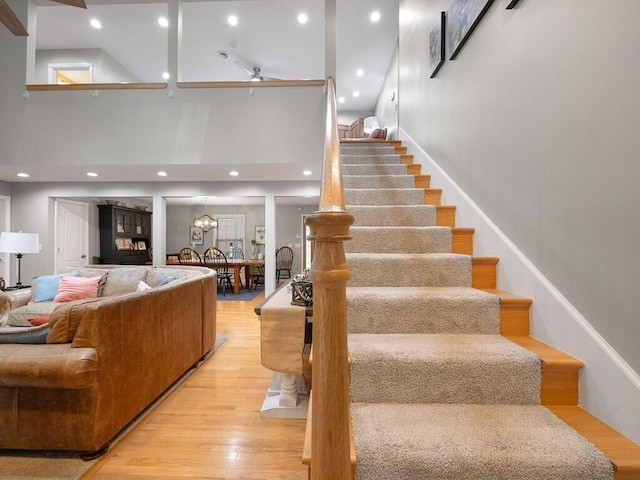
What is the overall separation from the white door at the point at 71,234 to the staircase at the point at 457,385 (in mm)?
6729

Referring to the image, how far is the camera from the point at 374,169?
3.13m

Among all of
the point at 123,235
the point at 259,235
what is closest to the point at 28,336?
the point at 123,235

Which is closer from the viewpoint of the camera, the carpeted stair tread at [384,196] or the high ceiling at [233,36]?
the carpeted stair tread at [384,196]

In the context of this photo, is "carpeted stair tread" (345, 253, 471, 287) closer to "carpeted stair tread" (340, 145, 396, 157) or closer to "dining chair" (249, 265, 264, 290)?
"carpeted stair tread" (340, 145, 396, 157)

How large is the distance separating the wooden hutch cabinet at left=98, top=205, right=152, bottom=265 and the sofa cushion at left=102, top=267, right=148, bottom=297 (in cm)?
400

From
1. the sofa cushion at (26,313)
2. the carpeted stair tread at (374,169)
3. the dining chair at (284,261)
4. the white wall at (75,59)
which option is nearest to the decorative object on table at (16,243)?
the sofa cushion at (26,313)

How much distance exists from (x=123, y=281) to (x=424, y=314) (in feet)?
13.1

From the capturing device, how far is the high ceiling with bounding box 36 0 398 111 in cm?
454

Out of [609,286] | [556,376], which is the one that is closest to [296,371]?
[556,376]

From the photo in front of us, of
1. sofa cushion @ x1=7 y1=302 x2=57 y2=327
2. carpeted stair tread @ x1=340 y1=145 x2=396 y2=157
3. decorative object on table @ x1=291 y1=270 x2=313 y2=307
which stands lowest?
sofa cushion @ x1=7 y1=302 x2=57 y2=327

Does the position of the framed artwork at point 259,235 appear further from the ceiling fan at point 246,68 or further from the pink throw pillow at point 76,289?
the pink throw pillow at point 76,289

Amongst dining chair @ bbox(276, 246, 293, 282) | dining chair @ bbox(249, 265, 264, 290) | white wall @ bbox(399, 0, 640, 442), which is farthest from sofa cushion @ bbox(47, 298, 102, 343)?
dining chair @ bbox(276, 246, 293, 282)

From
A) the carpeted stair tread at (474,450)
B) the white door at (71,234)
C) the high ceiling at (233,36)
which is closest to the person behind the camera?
the carpeted stair tread at (474,450)

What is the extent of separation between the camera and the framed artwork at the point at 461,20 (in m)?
1.97
